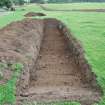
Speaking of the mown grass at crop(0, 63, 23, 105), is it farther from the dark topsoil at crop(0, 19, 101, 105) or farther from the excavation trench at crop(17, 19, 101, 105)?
the excavation trench at crop(17, 19, 101, 105)

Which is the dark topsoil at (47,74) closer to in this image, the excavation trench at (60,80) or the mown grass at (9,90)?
the excavation trench at (60,80)

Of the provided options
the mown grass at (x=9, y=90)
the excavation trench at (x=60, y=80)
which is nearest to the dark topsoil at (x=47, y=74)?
the excavation trench at (x=60, y=80)

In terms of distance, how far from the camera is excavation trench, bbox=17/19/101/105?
430 inches

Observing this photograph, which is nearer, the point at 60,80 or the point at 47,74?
the point at 60,80

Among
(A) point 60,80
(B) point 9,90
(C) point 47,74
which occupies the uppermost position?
(B) point 9,90

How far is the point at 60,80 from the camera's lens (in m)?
14.1

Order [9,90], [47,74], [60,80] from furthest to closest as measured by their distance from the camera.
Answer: [47,74], [60,80], [9,90]

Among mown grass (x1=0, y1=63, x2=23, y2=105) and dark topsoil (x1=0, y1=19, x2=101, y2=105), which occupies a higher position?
mown grass (x1=0, y1=63, x2=23, y2=105)

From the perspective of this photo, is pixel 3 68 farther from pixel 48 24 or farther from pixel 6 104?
pixel 48 24

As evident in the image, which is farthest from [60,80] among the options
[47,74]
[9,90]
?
[9,90]

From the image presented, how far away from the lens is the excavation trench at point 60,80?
10.9 meters

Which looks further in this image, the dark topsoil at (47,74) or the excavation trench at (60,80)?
the dark topsoil at (47,74)

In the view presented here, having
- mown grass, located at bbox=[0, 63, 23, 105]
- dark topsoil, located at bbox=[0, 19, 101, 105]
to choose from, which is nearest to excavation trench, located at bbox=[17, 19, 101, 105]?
dark topsoil, located at bbox=[0, 19, 101, 105]

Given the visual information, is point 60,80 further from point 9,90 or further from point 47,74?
point 9,90
